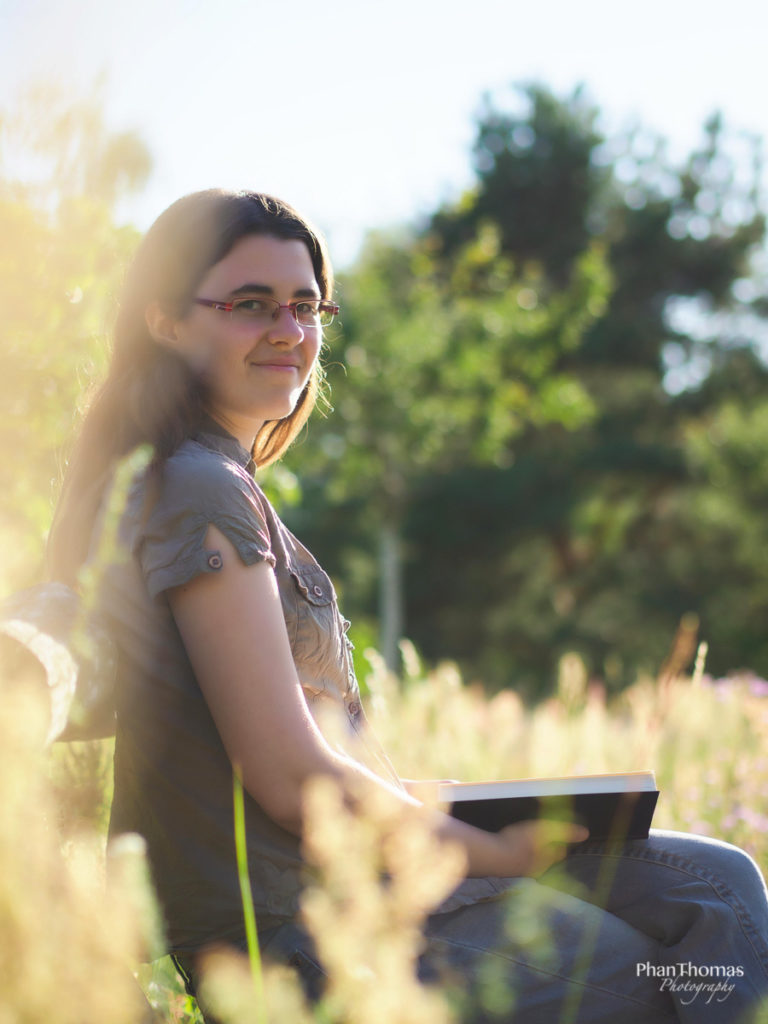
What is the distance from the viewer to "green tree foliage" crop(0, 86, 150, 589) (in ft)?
6.30

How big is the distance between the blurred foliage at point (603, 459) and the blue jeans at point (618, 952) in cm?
1765

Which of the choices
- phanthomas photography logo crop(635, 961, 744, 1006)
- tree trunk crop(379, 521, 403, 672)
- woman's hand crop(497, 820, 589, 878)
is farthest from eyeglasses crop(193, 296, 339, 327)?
tree trunk crop(379, 521, 403, 672)

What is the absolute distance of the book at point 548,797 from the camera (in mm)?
1455

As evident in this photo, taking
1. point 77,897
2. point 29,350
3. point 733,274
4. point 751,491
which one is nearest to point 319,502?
point 751,491

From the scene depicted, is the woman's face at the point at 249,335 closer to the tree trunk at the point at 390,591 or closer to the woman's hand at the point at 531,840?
the woman's hand at the point at 531,840

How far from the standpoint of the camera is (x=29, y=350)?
2445 mm

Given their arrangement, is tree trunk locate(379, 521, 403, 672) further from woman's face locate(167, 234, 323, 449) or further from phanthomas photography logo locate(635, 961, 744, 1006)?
phanthomas photography logo locate(635, 961, 744, 1006)

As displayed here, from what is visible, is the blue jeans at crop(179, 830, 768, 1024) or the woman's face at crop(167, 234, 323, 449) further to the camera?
the woman's face at crop(167, 234, 323, 449)

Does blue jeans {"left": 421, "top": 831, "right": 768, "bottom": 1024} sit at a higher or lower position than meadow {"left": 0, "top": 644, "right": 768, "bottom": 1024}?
lower

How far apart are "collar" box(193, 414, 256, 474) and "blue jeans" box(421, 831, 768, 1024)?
816 mm

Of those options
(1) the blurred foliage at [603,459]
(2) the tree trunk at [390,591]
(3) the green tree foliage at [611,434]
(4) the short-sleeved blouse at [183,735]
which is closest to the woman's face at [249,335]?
(4) the short-sleeved blouse at [183,735]

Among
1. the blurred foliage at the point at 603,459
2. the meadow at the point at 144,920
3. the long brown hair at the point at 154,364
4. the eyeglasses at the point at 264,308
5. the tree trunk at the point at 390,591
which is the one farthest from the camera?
the blurred foliage at the point at 603,459

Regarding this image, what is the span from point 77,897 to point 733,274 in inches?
1038

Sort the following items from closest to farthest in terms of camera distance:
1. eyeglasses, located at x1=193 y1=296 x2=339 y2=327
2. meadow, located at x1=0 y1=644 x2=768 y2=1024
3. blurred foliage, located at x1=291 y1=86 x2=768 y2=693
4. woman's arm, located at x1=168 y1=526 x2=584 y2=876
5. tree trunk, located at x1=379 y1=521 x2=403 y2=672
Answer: meadow, located at x1=0 y1=644 x2=768 y2=1024 < woman's arm, located at x1=168 y1=526 x2=584 y2=876 < eyeglasses, located at x1=193 y1=296 x2=339 y2=327 < tree trunk, located at x1=379 y1=521 x2=403 y2=672 < blurred foliage, located at x1=291 y1=86 x2=768 y2=693
